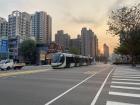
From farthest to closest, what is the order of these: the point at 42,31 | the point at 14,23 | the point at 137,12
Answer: the point at 42,31 < the point at 14,23 < the point at 137,12

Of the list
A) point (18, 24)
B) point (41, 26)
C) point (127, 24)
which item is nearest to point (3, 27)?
point (18, 24)

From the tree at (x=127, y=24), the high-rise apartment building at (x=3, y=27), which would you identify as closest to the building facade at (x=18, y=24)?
the high-rise apartment building at (x=3, y=27)

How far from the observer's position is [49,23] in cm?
18338

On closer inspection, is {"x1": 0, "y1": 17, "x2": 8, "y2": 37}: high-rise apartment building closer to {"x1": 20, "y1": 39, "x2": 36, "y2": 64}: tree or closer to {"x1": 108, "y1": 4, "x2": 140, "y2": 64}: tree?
{"x1": 20, "y1": 39, "x2": 36, "y2": 64}: tree

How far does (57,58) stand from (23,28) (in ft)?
357

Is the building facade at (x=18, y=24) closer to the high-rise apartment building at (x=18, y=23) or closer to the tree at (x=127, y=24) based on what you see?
the high-rise apartment building at (x=18, y=23)

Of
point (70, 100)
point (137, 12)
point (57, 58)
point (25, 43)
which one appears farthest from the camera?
point (25, 43)

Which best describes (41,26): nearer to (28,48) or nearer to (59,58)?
(28,48)

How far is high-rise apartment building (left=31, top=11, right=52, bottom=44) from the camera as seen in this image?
17462 cm

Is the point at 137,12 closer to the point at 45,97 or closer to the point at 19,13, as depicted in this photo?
the point at 45,97

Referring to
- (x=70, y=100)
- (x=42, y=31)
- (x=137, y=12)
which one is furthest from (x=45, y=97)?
(x=42, y=31)

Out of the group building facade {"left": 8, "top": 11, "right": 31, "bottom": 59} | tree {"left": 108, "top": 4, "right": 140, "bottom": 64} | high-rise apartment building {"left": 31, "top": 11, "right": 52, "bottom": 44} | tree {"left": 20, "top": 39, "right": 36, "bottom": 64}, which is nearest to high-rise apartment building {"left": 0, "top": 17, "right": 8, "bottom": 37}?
building facade {"left": 8, "top": 11, "right": 31, "bottom": 59}

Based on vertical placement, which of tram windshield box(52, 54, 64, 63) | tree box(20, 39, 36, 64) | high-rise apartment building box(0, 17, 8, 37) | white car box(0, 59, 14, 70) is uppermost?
high-rise apartment building box(0, 17, 8, 37)

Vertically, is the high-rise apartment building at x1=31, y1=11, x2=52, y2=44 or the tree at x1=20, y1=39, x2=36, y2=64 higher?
the high-rise apartment building at x1=31, y1=11, x2=52, y2=44
